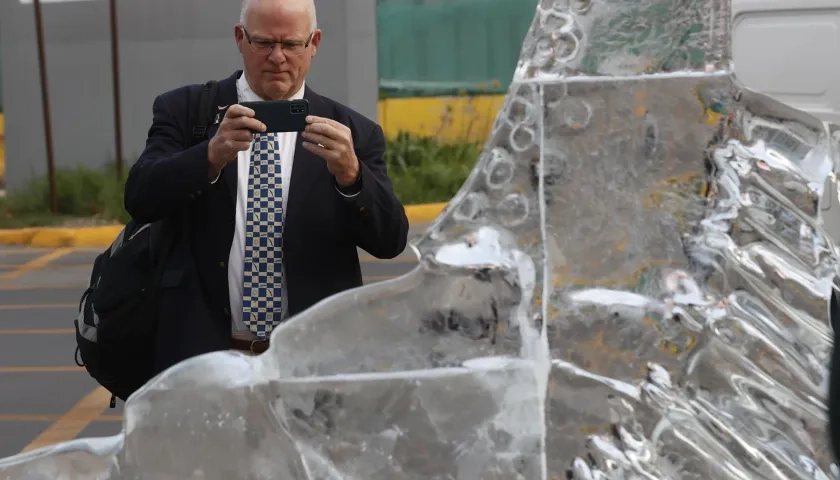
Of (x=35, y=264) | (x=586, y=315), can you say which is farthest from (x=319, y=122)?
(x=35, y=264)

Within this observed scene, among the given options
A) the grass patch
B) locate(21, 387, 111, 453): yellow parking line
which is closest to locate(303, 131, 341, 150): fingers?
locate(21, 387, 111, 453): yellow parking line

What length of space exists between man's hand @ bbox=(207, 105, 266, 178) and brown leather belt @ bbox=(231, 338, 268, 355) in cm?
37

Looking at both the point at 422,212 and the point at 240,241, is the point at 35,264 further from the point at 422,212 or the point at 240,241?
the point at 240,241

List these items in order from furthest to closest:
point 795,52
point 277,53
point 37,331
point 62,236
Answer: point 62,236 < point 37,331 < point 795,52 < point 277,53

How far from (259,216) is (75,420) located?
349 cm

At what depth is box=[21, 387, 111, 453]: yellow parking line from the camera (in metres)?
5.22

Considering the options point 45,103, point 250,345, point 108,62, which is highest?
point 250,345

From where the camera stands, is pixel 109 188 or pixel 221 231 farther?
pixel 109 188

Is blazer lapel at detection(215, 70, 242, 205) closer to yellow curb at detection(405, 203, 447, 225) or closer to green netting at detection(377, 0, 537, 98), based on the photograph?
yellow curb at detection(405, 203, 447, 225)

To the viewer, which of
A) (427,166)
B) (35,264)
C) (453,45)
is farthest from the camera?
(453,45)

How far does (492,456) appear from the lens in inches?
81.2

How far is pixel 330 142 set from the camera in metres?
2.36

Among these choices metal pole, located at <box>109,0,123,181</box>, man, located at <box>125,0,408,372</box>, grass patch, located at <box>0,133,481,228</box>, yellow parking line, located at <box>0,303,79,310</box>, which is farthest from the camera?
metal pole, located at <box>109,0,123,181</box>

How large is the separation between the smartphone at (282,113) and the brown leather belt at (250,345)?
46 centimetres
